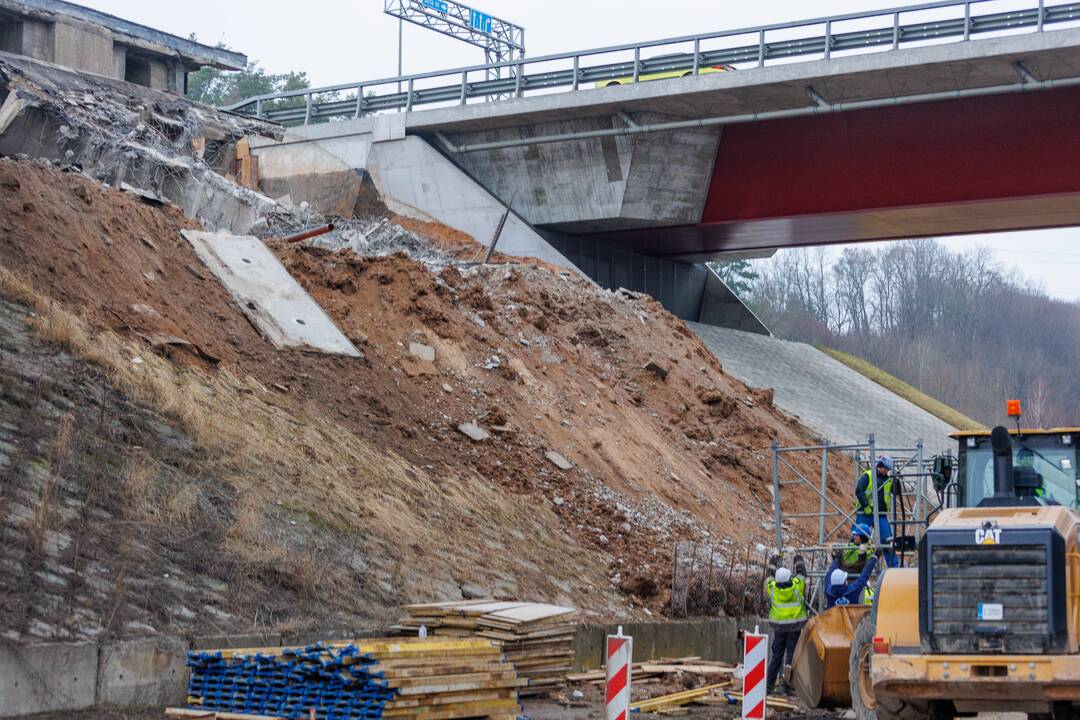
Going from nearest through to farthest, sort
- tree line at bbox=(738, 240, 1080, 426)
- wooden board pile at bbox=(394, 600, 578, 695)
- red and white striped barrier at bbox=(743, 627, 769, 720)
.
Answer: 1. red and white striped barrier at bbox=(743, 627, 769, 720)
2. wooden board pile at bbox=(394, 600, 578, 695)
3. tree line at bbox=(738, 240, 1080, 426)

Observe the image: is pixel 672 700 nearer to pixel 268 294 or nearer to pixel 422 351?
pixel 422 351

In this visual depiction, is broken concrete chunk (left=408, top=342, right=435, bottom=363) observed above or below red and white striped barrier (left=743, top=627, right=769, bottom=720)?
above

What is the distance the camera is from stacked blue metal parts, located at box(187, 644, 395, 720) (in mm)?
10781

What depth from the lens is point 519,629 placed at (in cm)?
1312

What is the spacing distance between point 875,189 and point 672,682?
20191 millimetres

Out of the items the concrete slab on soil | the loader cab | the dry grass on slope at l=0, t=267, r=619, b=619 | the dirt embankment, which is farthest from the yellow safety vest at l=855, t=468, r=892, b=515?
the concrete slab on soil

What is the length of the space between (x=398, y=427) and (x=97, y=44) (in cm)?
2076

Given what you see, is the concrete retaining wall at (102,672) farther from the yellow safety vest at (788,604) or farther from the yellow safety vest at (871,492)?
the yellow safety vest at (871,492)

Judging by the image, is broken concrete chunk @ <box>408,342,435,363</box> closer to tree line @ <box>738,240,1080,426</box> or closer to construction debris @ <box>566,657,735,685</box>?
construction debris @ <box>566,657,735,685</box>

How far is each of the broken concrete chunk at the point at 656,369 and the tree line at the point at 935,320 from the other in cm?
5100

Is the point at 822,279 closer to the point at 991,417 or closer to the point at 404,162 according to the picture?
the point at 991,417

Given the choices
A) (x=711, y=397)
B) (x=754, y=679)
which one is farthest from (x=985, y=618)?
(x=711, y=397)

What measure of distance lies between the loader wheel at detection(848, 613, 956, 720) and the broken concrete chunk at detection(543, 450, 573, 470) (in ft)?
29.4

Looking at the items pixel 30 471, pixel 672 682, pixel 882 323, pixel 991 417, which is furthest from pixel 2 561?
pixel 882 323
